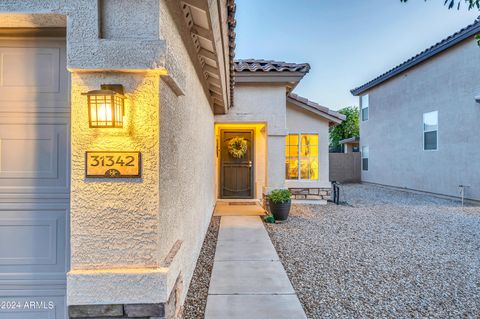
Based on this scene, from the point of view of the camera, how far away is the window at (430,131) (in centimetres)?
1115

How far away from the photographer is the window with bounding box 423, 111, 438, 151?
36.6ft

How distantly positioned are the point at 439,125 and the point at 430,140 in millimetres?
823

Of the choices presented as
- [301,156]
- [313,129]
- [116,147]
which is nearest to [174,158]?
[116,147]

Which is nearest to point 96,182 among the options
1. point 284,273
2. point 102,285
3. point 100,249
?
point 100,249

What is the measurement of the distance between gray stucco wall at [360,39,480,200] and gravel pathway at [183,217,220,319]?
1002 centimetres

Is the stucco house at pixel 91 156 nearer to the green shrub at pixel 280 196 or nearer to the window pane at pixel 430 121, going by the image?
the green shrub at pixel 280 196

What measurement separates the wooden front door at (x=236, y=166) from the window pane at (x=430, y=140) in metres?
8.03

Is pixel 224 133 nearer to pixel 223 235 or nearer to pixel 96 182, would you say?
pixel 223 235

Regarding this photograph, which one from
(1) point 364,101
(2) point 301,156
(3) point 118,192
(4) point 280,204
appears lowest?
(4) point 280,204

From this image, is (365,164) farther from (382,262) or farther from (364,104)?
(382,262)

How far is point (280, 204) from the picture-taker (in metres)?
6.55

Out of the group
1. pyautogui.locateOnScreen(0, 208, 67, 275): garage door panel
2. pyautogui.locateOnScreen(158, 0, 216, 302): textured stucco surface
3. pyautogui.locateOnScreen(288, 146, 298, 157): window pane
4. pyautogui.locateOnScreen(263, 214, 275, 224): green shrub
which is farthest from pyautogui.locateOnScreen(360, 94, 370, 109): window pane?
pyautogui.locateOnScreen(0, 208, 67, 275): garage door panel

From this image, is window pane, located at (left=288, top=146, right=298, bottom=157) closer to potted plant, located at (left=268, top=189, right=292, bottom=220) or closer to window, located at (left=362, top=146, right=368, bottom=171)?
potted plant, located at (left=268, top=189, right=292, bottom=220)

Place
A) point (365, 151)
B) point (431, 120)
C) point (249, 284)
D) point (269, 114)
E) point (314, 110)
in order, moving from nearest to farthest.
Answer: point (249, 284), point (269, 114), point (314, 110), point (431, 120), point (365, 151)
